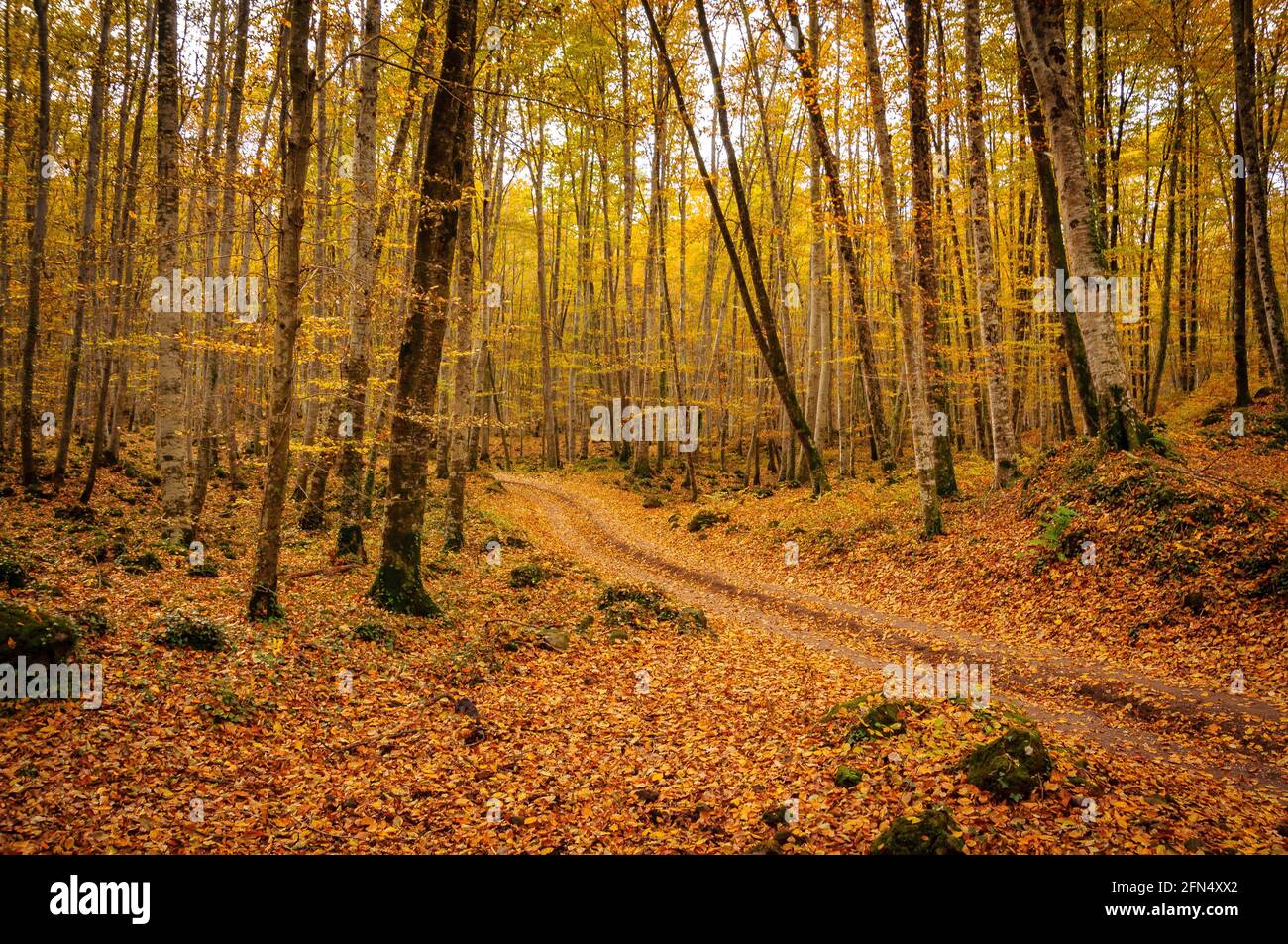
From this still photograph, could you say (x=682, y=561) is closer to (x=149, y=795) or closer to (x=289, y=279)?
(x=289, y=279)

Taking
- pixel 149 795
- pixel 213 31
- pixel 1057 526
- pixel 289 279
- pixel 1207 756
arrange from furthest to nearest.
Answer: pixel 213 31 → pixel 1057 526 → pixel 289 279 → pixel 1207 756 → pixel 149 795

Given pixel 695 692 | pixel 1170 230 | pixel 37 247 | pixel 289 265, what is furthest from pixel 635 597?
pixel 1170 230

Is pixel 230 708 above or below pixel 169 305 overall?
below

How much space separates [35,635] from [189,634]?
53.3 inches

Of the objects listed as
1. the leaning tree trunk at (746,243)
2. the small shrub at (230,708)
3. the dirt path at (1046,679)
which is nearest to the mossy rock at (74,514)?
the small shrub at (230,708)

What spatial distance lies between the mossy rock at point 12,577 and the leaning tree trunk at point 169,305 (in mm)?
3068

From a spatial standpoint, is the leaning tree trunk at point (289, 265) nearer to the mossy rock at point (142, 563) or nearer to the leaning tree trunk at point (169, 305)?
the mossy rock at point (142, 563)

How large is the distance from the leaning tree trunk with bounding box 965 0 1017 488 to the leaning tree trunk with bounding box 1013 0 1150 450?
2560 mm

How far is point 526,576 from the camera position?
12.1 meters

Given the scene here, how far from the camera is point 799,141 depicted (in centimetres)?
2544

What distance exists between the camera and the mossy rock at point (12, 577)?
704 centimetres

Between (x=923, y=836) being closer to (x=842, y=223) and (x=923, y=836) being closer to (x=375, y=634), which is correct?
(x=375, y=634)
